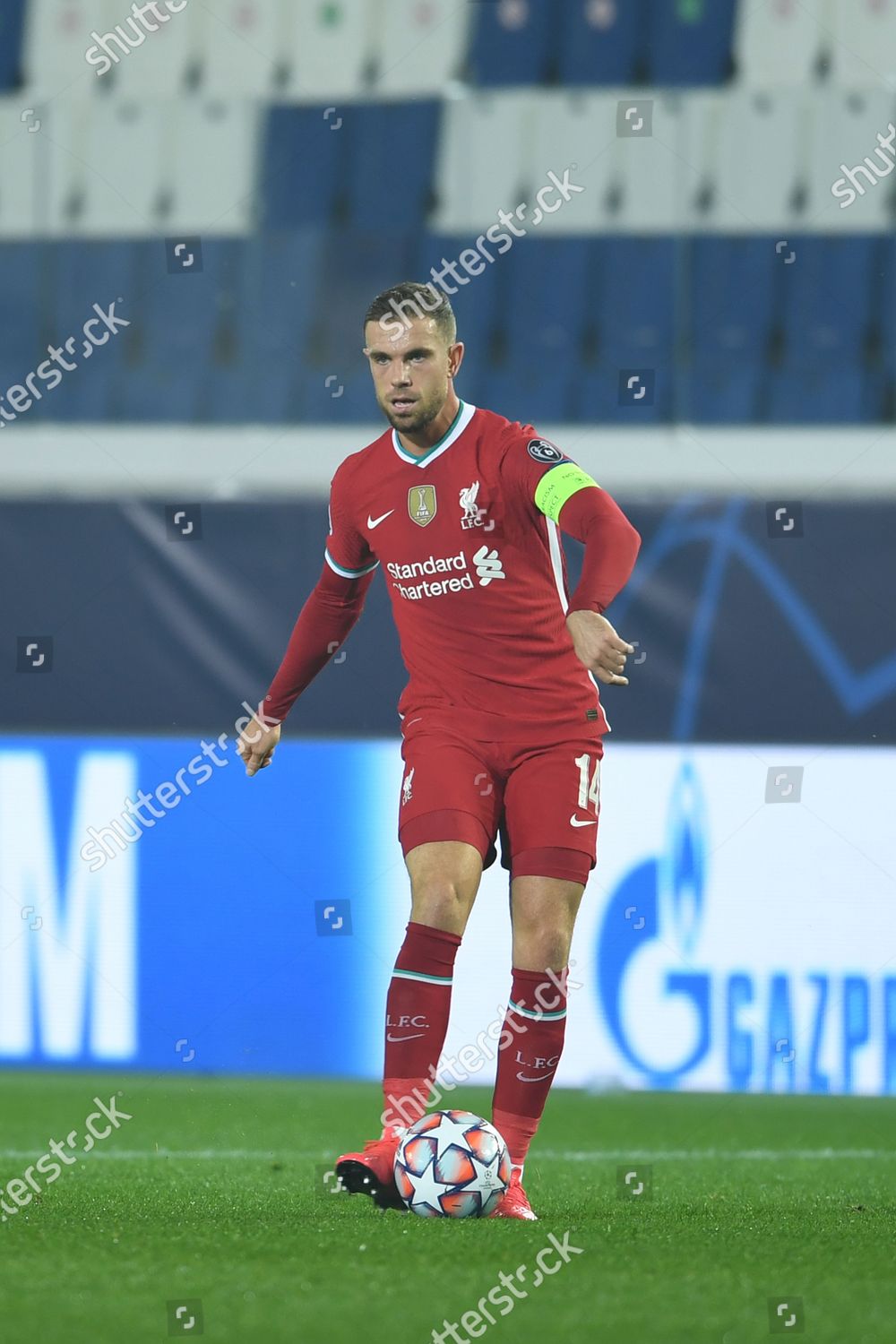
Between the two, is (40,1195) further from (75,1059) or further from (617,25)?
(617,25)

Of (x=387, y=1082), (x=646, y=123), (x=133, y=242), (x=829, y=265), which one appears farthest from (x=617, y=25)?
(x=387, y=1082)

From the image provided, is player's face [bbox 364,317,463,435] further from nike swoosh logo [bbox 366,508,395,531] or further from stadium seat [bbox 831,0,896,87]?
stadium seat [bbox 831,0,896,87]

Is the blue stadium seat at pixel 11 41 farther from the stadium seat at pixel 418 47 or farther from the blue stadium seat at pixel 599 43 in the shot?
the blue stadium seat at pixel 599 43

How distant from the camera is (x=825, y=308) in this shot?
673cm

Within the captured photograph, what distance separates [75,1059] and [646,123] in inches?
150

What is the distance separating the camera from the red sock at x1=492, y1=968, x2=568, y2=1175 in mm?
3412

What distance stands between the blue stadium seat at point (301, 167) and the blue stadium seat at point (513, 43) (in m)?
0.66

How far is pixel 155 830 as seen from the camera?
5797mm

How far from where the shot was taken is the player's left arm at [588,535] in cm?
308

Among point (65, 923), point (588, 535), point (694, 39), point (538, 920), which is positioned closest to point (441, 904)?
point (538, 920)

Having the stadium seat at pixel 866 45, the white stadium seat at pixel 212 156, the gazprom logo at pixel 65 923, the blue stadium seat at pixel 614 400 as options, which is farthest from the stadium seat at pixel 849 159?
the gazprom logo at pixel 65 923

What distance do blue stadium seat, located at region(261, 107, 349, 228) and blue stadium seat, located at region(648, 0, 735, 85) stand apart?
133 cm

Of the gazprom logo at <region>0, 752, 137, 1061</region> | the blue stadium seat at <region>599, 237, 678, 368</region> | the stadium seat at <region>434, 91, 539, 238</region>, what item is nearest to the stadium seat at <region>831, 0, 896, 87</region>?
the blue stadium seat at <region>599, 237, 678, 368</region>

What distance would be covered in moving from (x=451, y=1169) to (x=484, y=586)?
1.08 meters
